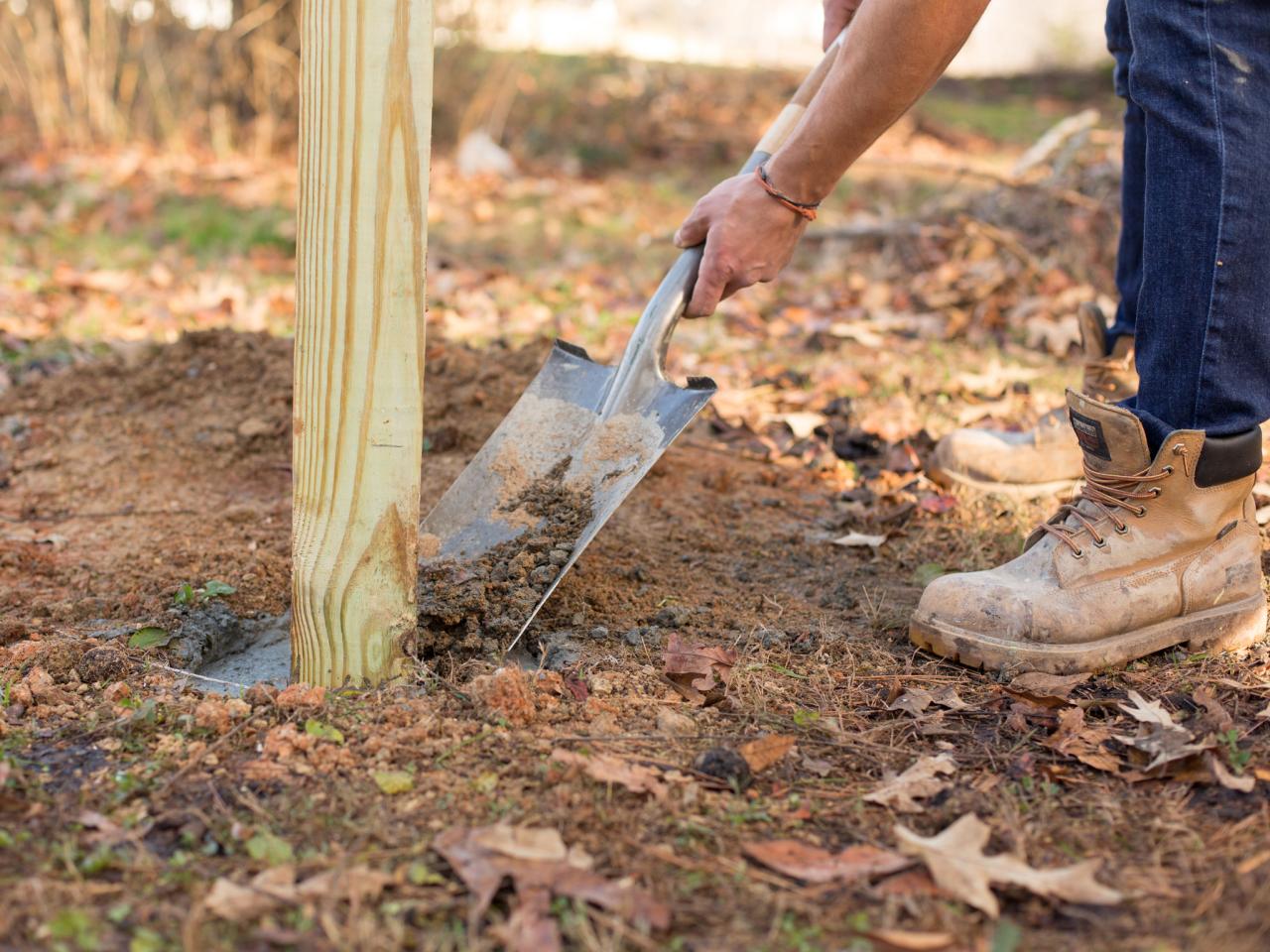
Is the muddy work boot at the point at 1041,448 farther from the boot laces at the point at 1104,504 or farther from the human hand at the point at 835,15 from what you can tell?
the human hand at the point at 835,15

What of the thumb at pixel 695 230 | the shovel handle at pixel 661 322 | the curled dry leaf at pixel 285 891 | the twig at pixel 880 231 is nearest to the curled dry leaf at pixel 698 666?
the shovel handle at pixel 661 322

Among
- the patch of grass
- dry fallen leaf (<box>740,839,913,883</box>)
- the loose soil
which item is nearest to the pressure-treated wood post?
the loose soil

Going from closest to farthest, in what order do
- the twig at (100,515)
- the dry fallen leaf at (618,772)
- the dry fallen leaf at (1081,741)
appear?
the dry fallen leaf at (618,772), the dry fallen leaf at (1081,741), the twig at (100,515)

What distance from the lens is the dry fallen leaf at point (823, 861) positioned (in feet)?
4.55

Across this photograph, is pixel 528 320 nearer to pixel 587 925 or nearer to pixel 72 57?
pixel 587 925

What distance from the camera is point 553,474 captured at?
226 centimetres

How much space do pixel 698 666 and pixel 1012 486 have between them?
52.3 inches

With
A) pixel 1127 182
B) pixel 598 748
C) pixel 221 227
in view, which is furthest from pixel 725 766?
pixel 221 227

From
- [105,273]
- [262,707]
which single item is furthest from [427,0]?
[105,273]

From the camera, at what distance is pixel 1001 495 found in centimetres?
286

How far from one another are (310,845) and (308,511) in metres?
0.51

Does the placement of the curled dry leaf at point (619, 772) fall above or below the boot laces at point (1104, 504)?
below

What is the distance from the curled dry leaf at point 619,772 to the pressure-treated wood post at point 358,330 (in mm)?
388

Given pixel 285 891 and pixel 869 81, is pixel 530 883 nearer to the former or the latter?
pixel 285 891
